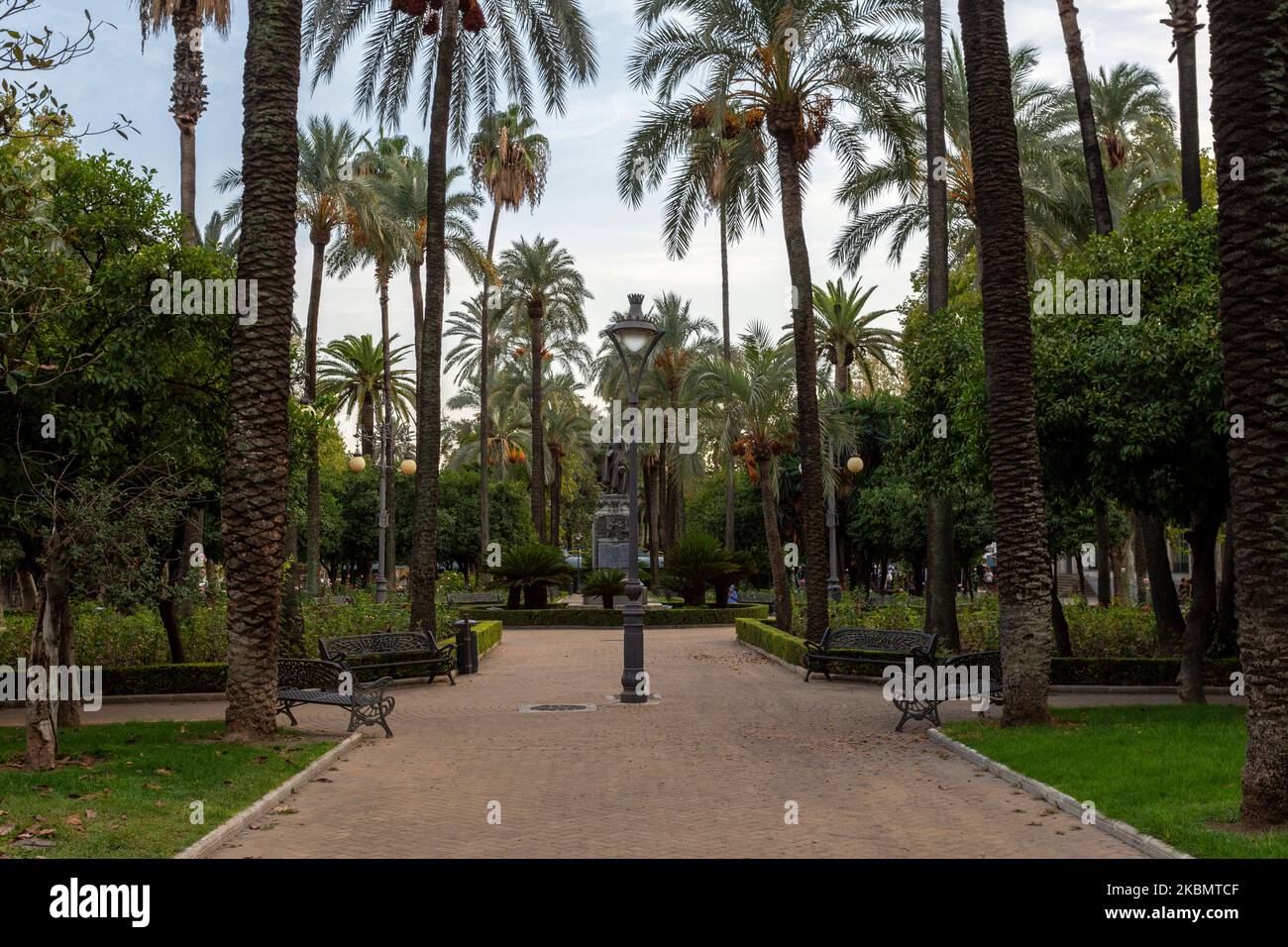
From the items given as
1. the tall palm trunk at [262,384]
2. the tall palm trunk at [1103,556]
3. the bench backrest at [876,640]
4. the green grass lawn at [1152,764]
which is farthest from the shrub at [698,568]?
the tall palm trunk at [262,384]

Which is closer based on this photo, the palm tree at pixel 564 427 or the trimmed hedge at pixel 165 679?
the trimmed hedge at pixel 165 679

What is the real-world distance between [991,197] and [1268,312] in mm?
5439

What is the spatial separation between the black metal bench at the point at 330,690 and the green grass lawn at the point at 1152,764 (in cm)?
651

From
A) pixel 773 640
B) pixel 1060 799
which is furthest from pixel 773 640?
pixel 1060 799

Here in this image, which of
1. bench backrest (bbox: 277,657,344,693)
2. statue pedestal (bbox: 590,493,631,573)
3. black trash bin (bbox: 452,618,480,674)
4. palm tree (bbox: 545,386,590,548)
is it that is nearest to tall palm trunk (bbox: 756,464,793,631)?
black trash bin (bbox: 452,618,480,674)

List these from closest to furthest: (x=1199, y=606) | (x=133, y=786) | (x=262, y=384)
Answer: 1. (x=133, y=786)
2. (x=262, y=384)
3. (x=1199, y=606)

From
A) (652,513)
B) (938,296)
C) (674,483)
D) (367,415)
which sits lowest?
(652,513)

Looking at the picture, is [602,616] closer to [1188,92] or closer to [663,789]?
[1188,92]

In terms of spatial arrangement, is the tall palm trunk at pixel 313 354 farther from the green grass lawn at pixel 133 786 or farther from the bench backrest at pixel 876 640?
the green grass lawn at pixel 133 786

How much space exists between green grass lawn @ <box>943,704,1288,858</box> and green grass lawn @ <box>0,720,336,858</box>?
20.8 ft

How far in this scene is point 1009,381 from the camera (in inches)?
483

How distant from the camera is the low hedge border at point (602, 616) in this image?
34.5 metres

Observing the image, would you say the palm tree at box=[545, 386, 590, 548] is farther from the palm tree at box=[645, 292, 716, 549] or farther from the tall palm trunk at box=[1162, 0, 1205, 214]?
the tall palm trunk at box=[1162, 0, 1205, 214]

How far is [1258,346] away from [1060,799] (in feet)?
11.8
